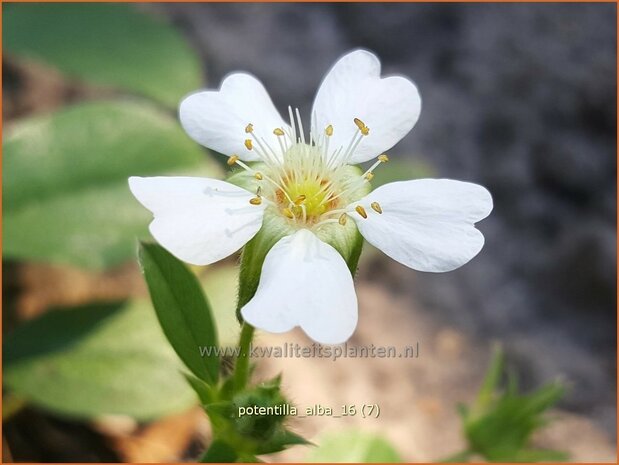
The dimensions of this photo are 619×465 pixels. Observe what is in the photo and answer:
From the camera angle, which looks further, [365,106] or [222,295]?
[222,295]

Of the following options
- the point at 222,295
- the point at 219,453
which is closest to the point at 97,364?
the point at 222,295

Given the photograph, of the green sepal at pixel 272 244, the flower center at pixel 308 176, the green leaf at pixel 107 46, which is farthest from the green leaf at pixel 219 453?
the green leaf at pixel 107 46

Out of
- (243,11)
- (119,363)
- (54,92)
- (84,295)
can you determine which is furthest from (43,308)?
(243,11)

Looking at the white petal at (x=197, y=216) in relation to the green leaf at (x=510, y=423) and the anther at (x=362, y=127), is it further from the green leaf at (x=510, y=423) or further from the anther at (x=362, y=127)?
the green leaf at (x=510, y=423)

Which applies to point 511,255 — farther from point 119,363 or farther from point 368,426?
point 119,363

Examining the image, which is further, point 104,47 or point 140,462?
point 104,47

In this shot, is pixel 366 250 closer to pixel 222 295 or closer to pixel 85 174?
pixel 222 295

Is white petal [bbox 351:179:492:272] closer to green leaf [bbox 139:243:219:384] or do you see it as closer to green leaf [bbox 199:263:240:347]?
green leaf [bbox 139:243:219:384]
